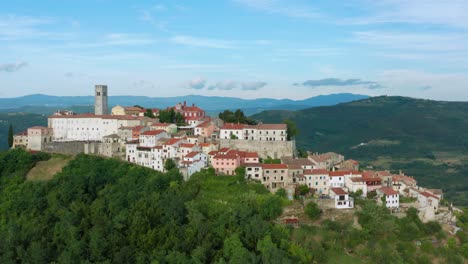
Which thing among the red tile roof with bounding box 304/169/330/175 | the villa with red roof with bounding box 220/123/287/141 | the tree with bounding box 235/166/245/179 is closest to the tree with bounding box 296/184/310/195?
the red tile roof with bounding box 304/169/330/175

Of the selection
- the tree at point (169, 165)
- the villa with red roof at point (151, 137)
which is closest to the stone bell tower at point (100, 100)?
the villa with red roof at point (151, 137)

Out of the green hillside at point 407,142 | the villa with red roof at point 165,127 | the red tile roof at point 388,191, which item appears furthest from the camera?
the green hillside at point 407,142

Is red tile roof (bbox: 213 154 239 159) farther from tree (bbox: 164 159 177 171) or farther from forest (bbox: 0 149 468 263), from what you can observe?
tree (bbox: 164 159 177 171)

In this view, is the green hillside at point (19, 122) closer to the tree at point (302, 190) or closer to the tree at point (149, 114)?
the tree at point (149, 114)

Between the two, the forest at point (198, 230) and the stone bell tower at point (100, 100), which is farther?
the stone bell tower at point (100, 100)

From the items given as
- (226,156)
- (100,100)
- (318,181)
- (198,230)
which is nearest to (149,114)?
(100,100)
